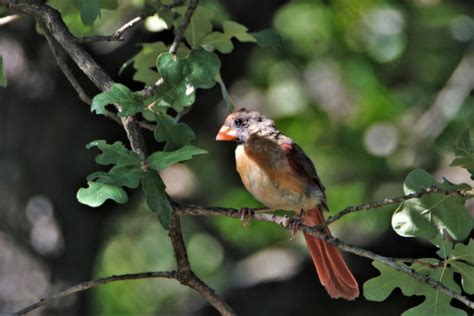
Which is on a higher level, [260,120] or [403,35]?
[260,120]

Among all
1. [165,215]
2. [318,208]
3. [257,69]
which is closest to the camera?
[165,215]

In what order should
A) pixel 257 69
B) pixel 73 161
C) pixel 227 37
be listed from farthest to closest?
pixel 257 69, pixel 73 161, pixel 227 37

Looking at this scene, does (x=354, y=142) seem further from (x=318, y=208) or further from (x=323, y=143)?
(x=318, y=208)

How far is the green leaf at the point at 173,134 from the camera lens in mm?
2504

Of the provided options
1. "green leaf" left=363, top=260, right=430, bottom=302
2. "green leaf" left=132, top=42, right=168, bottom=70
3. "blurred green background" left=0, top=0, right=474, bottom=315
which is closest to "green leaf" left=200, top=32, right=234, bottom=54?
"green leaf" left=132, top=42, right=168, bottom=70

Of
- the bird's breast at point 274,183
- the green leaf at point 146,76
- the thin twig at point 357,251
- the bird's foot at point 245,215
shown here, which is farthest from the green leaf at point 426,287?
the green leaf at point 146,76

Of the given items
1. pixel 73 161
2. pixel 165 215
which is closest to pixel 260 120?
pixel 165 215

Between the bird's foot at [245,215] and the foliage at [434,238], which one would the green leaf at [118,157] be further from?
the foliage at [434,238]

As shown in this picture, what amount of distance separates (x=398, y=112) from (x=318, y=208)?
2.97m

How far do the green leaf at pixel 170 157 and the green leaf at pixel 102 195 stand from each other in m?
0.10

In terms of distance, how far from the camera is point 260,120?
12.0 feet

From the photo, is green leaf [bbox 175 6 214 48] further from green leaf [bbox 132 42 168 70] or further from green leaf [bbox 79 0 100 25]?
green leaf [bbox 79 0 100 25]

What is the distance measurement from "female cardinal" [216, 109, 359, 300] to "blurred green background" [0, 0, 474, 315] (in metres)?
1.41

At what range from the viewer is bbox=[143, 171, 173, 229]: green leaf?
7.59ft
